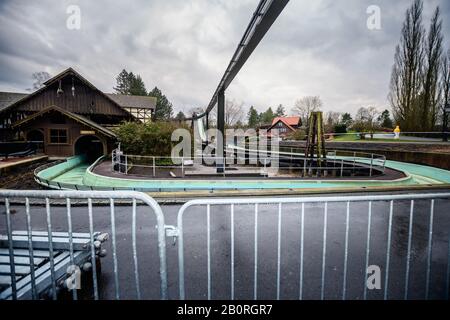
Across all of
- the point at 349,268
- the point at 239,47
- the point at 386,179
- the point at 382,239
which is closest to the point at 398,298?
the point at 349,268

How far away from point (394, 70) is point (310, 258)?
114 feet

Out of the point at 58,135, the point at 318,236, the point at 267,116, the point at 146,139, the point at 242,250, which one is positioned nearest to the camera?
the point at 242,250

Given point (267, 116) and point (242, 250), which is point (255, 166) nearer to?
point (242, 250)

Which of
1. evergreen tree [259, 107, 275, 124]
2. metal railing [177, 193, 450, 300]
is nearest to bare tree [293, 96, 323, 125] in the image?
evergreen tree [259, 107, 275, 124]

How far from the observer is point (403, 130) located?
1060 inches

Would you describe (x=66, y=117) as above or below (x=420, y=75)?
below

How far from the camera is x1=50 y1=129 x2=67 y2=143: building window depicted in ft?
60.2

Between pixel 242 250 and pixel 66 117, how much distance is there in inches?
822

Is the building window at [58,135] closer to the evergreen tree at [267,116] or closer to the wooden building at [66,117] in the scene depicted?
the wooden building at [66,117]

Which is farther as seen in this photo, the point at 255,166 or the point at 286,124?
the point at 286,124

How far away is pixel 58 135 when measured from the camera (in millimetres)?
18453

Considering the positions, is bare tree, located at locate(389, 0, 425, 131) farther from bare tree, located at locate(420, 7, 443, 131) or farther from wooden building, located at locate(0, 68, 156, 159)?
wooden building, located at locate(0, 68, 156, 159)

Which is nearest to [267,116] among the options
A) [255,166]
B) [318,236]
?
[255,166]

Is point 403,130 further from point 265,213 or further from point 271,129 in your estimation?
point 271,129
